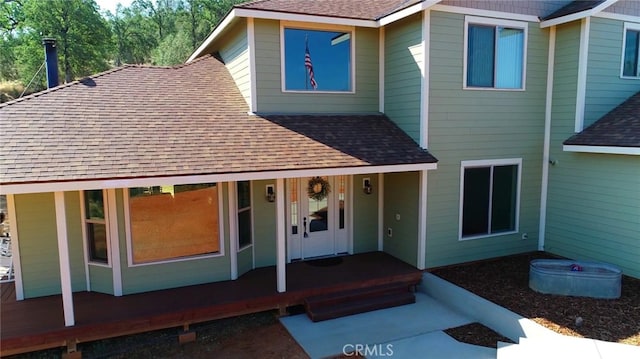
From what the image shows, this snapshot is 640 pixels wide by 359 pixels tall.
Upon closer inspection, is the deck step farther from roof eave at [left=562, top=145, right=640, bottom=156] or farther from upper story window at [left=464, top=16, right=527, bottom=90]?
roof eave at [left=562, top=145, right=640, bottom=156]

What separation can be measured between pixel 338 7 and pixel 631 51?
669 cm

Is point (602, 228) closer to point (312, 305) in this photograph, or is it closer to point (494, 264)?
point (494, 264)

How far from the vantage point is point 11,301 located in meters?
6.97

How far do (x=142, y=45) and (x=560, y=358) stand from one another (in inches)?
1764

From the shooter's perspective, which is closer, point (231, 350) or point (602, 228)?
point (231, 350)

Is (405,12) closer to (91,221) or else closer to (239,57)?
(239,57)

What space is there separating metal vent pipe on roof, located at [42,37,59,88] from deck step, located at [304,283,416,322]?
7.84 metres

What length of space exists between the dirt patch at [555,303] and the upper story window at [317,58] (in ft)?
15.3

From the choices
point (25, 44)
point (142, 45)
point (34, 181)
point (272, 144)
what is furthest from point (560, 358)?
point (142, 45)

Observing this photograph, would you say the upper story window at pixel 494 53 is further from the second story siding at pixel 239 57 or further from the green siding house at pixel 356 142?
the second story siding at pixel 239 57

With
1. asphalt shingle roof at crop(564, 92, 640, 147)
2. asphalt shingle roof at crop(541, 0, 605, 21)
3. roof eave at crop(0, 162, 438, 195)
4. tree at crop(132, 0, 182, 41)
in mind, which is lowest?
roof eave at crop(0, 162, 438, 195)

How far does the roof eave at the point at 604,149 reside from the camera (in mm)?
7328

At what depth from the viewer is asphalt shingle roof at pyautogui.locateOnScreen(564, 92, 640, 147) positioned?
7672mm

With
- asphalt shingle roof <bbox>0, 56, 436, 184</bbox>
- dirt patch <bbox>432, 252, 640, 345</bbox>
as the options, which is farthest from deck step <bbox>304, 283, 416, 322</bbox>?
asphalt shingle roof <bbox>0, 56, 436, 184</bbox>
